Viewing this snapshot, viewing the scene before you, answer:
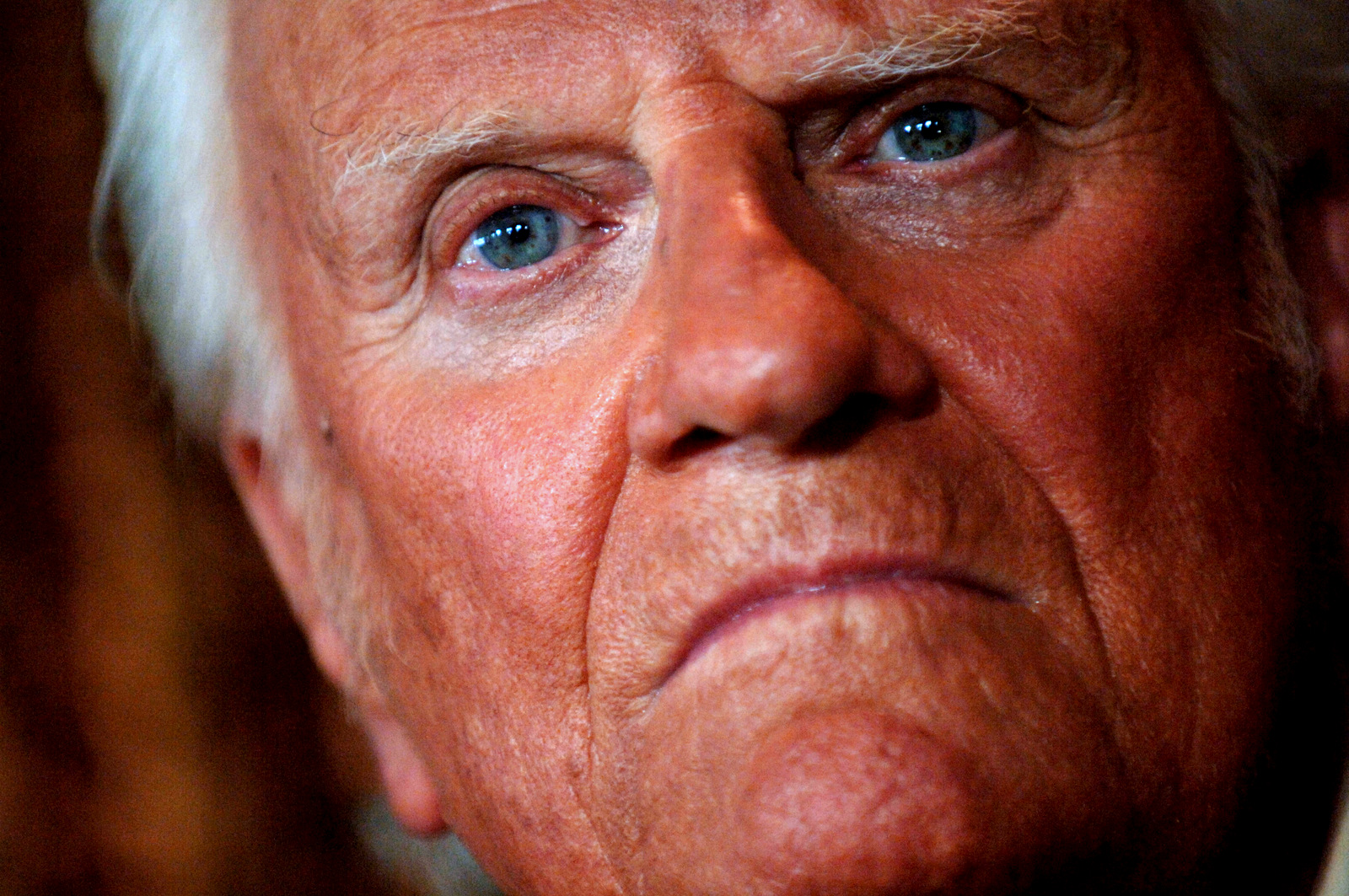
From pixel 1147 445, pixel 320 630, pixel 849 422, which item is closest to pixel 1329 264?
pixel 1147 445

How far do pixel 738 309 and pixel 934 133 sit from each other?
1.01 ft

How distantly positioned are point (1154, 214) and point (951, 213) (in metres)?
0.17

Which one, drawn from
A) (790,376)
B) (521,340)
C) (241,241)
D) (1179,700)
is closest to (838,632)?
(790,376)

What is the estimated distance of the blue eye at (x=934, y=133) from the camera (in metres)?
1.18

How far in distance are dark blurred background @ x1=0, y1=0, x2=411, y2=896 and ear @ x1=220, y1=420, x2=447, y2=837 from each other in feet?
1.25

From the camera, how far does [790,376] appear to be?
37.8 inches

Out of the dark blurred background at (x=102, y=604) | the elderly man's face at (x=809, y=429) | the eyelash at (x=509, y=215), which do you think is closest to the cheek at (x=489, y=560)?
the elderly man's face at (x=809, y=429)

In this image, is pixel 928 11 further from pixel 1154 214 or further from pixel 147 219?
pixel 147 219

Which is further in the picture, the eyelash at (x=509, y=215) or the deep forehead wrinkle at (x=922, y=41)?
the eyelash at (x=509, y=215)

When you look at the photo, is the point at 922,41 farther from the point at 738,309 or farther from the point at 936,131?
the point at 738,309

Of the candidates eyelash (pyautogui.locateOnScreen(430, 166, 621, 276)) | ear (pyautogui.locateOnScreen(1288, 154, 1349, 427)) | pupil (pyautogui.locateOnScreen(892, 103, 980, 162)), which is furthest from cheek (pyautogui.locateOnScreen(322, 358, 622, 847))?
ear (pyautogui.locateOnScreen(1288, 154, 1349, 427))

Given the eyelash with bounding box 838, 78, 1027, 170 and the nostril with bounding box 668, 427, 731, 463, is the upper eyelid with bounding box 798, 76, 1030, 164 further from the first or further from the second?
the nostril with bounding box 668, 427, 731, 463

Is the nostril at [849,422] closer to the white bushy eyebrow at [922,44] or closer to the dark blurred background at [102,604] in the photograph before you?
the white bushy eyebrow at [922,44]

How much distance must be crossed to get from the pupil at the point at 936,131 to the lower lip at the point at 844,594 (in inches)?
15.4
